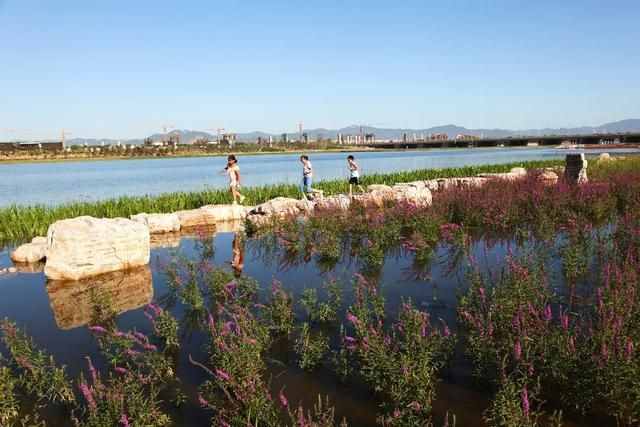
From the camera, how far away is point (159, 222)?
53.0ft

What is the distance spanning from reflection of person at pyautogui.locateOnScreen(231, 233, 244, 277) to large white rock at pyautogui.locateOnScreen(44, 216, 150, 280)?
2.41 metres

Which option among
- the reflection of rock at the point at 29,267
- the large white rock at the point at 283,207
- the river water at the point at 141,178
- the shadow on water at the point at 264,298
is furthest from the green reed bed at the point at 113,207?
the river water at the point at 141,178

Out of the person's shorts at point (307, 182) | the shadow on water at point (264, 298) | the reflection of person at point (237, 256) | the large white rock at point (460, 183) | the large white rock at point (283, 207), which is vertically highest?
the person's shorts at point (307, 182)

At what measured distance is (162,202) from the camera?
19625 millimetres

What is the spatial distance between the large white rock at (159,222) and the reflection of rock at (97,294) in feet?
16.3

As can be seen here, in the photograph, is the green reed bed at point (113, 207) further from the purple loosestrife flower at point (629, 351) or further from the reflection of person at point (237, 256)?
the purple loosestrife flower at point (629, 351)

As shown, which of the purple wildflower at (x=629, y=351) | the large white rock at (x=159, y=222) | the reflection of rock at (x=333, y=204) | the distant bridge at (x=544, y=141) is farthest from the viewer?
the distant bridge at (x=544, y=141)

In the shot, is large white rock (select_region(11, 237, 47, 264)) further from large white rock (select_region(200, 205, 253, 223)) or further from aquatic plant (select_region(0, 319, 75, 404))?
aquatic plant (select_region(0, 319, 75, 404))

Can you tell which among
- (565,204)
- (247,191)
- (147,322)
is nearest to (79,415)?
(147,322)

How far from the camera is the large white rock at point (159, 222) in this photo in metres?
16.0

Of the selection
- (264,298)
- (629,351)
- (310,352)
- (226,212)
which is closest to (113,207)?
(226,212)

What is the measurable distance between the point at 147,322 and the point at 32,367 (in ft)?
7.78

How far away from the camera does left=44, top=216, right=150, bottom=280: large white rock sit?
10.5 m

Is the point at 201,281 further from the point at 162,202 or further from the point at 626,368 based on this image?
the point at 162,202
